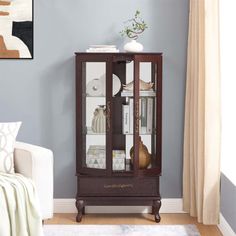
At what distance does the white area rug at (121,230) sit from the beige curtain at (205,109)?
179mm

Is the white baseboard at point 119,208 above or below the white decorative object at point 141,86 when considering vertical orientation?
below

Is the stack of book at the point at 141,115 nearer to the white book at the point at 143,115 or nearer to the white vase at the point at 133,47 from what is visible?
the white book at the point at 143,115

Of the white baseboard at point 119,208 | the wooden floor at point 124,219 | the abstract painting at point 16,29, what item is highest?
the abstract painting at point 16,29

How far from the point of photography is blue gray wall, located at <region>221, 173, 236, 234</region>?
161 inches

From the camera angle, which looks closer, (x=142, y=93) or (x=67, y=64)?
(x=142, y=93)

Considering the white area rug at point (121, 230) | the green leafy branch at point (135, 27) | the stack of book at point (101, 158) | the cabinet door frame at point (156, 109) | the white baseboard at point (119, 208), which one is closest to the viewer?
the white area rug at point (121, 230)

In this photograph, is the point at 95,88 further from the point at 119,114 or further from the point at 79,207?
the point at 79,207

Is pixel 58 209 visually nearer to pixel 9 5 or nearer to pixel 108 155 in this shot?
pixel 108 155

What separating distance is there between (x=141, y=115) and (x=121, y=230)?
921 millimetres

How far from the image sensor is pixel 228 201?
4273 millimetres

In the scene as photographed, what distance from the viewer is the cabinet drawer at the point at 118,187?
15.6 ft

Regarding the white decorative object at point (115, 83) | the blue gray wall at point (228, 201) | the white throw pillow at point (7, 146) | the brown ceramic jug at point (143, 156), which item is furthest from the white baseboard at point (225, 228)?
the white throw pillow at point (7, 146)

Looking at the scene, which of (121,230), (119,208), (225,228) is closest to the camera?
(225,228)

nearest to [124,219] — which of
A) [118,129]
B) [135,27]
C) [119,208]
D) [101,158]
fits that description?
[119,208]
